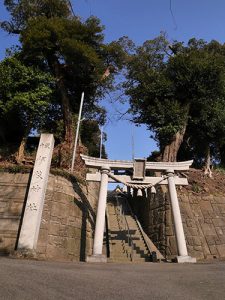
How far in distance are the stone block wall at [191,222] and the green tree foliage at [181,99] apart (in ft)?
8.81

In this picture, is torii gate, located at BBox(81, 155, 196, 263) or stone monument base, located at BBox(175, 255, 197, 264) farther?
torii gate, located at BBox(81, 155, 196, 263)

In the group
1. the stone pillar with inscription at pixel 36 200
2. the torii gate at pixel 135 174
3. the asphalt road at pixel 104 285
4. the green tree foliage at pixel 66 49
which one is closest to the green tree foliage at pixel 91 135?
the green tree foliage at pixel 66 49

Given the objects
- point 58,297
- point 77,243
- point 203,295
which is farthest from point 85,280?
point 77,243

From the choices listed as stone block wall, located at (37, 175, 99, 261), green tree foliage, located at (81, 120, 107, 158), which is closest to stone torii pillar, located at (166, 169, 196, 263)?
stone block wall, located at (37, 175, 99, 261)

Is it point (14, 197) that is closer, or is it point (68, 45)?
point (14, 197)

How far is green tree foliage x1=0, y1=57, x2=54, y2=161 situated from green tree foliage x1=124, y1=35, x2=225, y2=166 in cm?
491

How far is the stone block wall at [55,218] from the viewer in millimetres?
10000

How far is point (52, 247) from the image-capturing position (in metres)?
10.0

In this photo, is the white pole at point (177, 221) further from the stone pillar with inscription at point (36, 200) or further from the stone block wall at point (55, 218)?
the stone pillar with inscription at point (36, 200)

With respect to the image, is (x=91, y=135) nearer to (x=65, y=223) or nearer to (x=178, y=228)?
(x=65, y=223)

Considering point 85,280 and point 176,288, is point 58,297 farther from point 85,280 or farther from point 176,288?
point 176,288

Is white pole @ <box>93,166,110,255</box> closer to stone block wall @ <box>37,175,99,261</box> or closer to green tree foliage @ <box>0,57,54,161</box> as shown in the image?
stone block wall @ <box>37,175,99,261</box>

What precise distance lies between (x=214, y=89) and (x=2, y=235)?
1179 cm

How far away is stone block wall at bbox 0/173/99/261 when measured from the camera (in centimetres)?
1000
